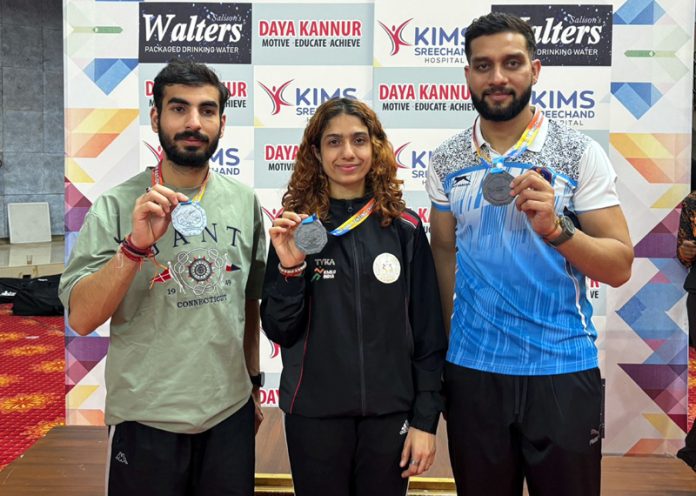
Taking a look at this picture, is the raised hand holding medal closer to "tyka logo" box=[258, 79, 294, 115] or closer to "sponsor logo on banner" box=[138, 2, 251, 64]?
"tyka logo" box=[258, 79, 294, 115]

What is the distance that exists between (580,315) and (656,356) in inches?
98.6

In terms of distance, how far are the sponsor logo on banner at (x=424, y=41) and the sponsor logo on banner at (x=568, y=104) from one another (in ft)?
1.73

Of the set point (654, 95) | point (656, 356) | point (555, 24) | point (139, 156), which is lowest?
point (656, 356)

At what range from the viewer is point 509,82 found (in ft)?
6.56

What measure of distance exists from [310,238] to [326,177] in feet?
0.96

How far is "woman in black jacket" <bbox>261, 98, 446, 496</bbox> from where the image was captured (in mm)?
1991

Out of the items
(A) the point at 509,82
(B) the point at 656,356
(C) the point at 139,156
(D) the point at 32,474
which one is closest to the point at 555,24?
(B) the point at 656,356

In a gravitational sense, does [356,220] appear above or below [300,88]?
below

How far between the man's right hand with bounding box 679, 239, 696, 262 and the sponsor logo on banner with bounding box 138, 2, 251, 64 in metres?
2.76

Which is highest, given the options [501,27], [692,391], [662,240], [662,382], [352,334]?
[501,27]

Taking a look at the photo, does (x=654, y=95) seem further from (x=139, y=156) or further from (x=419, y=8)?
(x=139, y=156)

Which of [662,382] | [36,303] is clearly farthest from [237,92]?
[36,303]

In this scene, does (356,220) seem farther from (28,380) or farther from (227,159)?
(28,380)

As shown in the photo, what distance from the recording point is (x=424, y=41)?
409cm
